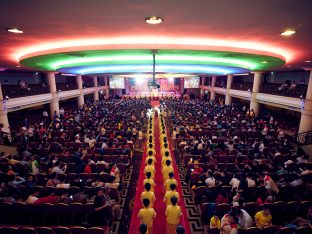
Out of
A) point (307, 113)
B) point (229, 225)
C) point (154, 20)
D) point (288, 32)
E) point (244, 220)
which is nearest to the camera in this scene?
point (154, 20)

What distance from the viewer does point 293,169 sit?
903 centimetres

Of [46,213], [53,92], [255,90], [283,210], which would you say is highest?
[255,90]

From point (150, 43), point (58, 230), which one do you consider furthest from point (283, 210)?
point (150, 43)

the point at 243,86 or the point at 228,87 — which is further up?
the point at 243,86

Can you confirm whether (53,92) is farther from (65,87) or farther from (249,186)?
(249,186)

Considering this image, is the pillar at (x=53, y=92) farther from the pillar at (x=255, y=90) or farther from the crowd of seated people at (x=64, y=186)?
the pillar at (x=255, y=90)

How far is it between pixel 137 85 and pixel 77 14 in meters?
44.5

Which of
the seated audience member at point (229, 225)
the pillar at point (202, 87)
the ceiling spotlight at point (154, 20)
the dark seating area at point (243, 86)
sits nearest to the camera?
the ceiling spotlight at point (154, 20)

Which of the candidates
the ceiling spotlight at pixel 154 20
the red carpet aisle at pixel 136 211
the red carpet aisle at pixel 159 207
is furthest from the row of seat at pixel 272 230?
the ceiling spotlight at pixel 154 20

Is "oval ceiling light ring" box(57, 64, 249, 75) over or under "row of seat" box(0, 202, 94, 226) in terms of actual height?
over

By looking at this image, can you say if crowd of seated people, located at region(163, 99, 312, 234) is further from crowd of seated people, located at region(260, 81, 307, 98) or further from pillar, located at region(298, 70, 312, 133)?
crowd of seated people, located at region(260, 81, 307, 98)

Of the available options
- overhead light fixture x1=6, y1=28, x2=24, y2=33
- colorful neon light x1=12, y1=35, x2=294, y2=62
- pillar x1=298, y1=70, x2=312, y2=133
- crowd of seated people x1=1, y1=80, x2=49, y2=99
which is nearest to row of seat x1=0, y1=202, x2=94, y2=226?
overhead light fixture x1=6, y1=28, x2=24, y2=33

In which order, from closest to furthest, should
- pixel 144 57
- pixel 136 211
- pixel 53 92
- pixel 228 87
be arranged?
pixel 136 211
pixel 144 57
pixel 53 92
pixel 228 87

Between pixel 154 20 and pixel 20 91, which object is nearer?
pixel 154 20
